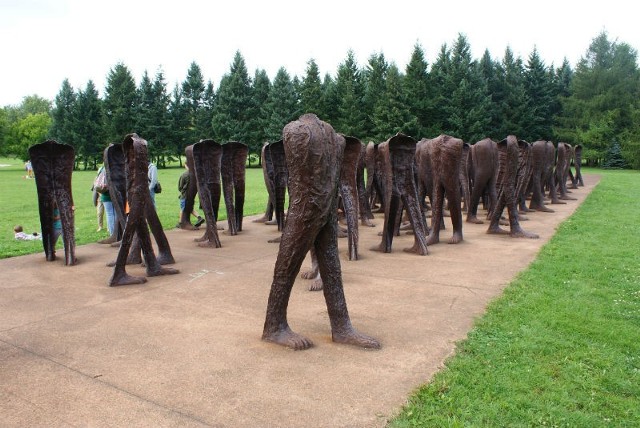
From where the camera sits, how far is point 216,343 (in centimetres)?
452

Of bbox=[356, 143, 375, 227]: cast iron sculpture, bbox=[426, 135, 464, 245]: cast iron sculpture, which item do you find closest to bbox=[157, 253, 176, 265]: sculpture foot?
bbox=[426, 135, 464, 245]: cast iron sculpture

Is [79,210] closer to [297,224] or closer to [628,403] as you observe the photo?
[297,224]

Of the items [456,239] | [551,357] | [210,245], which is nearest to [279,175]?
[210,245]

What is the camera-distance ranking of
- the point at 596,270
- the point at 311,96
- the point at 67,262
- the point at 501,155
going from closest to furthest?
the point at 596,270, the point at 67,262, the point at 501,155, the point at 311,96

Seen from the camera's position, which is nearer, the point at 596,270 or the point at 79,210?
the point at 596,270

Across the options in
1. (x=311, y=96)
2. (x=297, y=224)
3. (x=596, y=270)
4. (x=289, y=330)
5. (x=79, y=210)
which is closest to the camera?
(x=297, y=224)

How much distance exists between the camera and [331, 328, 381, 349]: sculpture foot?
4.37 meters

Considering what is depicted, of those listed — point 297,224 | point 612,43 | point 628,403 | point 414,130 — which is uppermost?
point 612,43

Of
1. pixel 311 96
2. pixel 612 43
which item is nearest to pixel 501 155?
pixel 311 96

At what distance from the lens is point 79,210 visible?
51.3 feet

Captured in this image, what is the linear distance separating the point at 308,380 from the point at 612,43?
4910 cm

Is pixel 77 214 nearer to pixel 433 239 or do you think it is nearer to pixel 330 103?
pixel 433 239

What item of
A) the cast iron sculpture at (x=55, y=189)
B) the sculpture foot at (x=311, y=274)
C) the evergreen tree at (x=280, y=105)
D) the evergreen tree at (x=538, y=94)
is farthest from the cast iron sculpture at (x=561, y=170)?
the evergreen tree at (x=280, y=105)

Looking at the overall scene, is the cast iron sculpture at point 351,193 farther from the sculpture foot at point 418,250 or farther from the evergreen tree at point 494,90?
the evergreen tree at point 494,90
